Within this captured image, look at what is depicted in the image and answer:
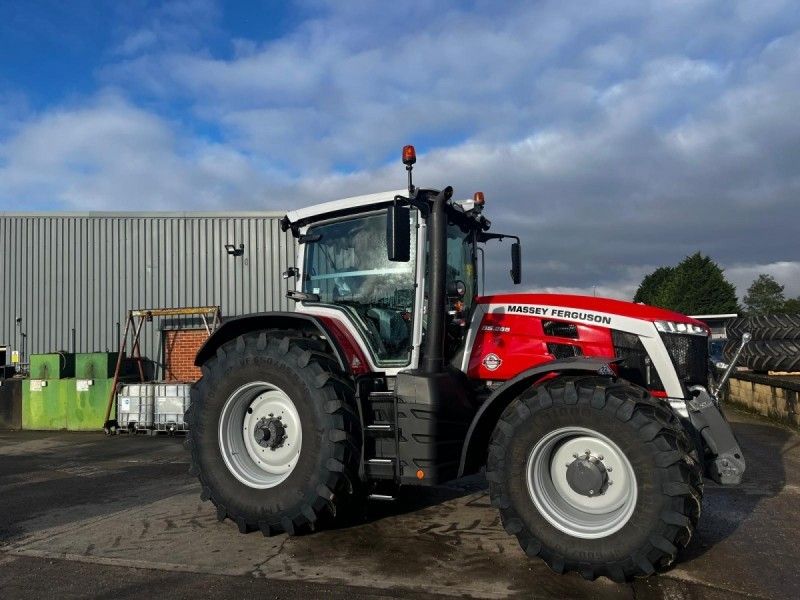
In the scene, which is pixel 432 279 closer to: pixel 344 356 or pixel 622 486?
pixel 344 356

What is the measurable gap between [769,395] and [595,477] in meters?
8.88

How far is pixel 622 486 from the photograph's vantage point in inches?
155

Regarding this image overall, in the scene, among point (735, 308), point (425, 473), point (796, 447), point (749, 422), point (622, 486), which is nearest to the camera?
point (622, 486)

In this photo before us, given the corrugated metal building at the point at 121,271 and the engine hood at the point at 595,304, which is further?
the corrugated metal building at the point at 121,271

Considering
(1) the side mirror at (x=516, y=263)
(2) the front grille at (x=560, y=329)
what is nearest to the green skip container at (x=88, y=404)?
(1) the side mirror at (x=516, y=263)

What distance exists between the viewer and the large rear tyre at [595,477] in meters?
3.60

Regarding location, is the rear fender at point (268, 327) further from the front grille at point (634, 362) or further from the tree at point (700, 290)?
the tree at point (700, 290)

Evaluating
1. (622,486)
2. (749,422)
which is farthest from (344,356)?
(749,422)

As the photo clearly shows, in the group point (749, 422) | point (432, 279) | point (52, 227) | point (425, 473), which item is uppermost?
point (52, 227)

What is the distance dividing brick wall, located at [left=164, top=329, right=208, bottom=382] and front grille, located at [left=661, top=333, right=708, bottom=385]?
1214 centimetres

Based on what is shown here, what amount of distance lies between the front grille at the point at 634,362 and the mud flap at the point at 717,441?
0.27 meters

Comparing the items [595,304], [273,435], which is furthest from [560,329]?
[273,435]

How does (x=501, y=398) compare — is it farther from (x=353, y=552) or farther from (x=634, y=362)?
(x=353, y=552)

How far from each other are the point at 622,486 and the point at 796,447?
6.27m
